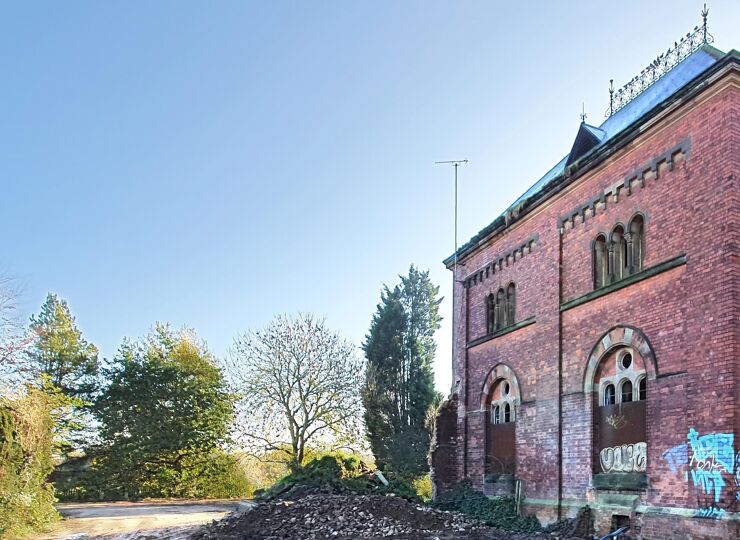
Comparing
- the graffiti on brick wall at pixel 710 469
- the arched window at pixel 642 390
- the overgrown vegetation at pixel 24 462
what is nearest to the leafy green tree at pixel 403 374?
the overgrown vegetation at pixel 24 462

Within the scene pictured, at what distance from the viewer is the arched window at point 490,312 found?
762 inches

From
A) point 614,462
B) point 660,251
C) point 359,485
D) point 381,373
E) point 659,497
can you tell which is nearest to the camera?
point 659,497

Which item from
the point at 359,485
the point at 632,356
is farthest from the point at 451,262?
the point at 632,356

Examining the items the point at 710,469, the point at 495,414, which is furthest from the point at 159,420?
the point at 710,469

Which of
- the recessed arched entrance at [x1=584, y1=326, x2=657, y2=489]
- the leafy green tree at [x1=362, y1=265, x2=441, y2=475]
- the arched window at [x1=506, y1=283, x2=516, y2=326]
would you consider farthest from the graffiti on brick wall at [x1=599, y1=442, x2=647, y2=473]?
the leafy green tree at [x1=362, y1=265, x2=441, y2=475]

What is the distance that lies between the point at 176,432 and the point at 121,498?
157 inches

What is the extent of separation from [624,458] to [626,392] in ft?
4.30

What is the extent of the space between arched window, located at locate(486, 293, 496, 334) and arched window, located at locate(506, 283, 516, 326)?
776mm

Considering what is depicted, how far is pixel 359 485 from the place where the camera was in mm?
17609

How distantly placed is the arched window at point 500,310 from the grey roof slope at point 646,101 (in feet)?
6.48

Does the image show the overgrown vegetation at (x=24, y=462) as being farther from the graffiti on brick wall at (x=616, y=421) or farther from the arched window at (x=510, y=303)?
the graffiti on brick wall at (x=616, y=421)

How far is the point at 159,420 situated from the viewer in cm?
3092

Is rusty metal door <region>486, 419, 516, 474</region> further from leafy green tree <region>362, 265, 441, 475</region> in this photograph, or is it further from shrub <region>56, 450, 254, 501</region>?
shrub <region>56, 450, 254, 501</region>

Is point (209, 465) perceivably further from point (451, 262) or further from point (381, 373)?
point (451, 262)
